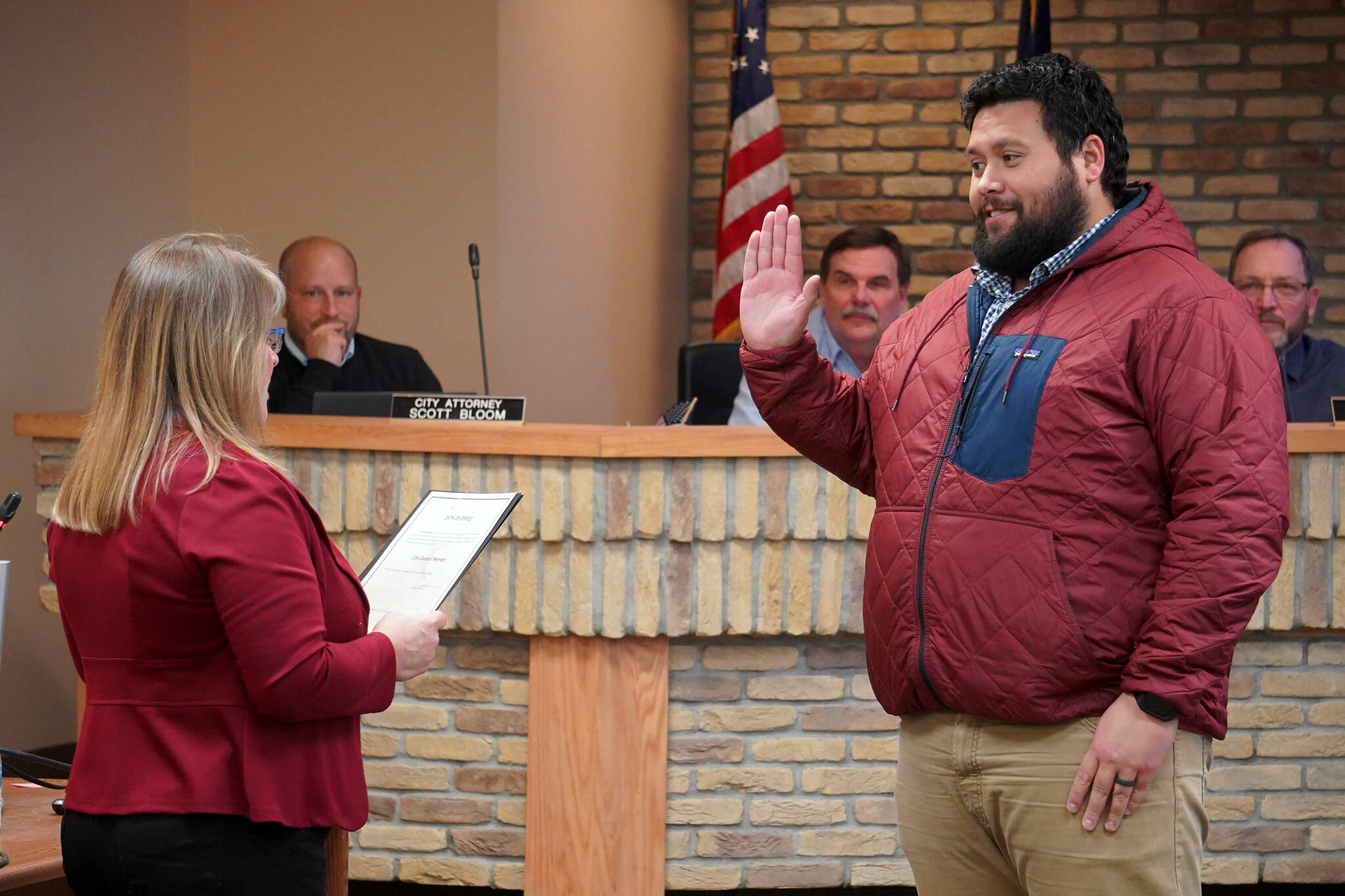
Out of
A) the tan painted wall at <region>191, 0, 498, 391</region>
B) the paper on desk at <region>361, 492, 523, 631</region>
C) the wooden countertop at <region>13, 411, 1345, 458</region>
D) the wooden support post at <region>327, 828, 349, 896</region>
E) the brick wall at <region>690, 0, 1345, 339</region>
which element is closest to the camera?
the paper on desk at <region>361, 492, 523, 631</region>

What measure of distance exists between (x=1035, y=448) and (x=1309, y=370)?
7.38ft

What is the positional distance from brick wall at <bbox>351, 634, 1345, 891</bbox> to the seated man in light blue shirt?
941 mm

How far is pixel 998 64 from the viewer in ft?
16.2

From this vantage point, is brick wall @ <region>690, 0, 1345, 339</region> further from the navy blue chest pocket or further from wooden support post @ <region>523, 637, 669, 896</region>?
the navy blue chest pocket

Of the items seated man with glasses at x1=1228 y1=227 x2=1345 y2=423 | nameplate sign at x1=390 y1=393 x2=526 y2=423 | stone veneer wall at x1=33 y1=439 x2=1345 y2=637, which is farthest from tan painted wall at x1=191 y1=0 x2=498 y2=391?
seated man with glasses at x1=1228 y1=227 x2=1345 y2=423

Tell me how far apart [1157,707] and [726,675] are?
113cm

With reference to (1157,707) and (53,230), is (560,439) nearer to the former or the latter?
(1157,707)

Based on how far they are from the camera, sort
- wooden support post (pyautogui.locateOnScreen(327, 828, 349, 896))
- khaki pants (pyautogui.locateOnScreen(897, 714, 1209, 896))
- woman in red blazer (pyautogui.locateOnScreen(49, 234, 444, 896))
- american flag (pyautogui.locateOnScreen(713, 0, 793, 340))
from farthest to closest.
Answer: american flag (pyautogui.locateOnScreen(713, 0, 793, 340))
wooden support post (pyautogui.locateOnScreen(327, 828, 349, 896))
khaki pants (pyautogui.locateOnScreen(897, 714, 1209, 896))
woman in red blazer (pyautogui.locateOnScreen(49, 234, 444, 896))

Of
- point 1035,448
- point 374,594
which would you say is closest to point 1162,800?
point 1035,448

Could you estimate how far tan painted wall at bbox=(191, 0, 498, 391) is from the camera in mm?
3811

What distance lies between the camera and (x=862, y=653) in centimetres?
240

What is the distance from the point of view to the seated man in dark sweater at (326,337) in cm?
341

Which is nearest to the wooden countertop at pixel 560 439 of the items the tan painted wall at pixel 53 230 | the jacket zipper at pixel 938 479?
the jacket zipper at pixel 938 479

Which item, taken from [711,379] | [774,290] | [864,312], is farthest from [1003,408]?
[711,379]
